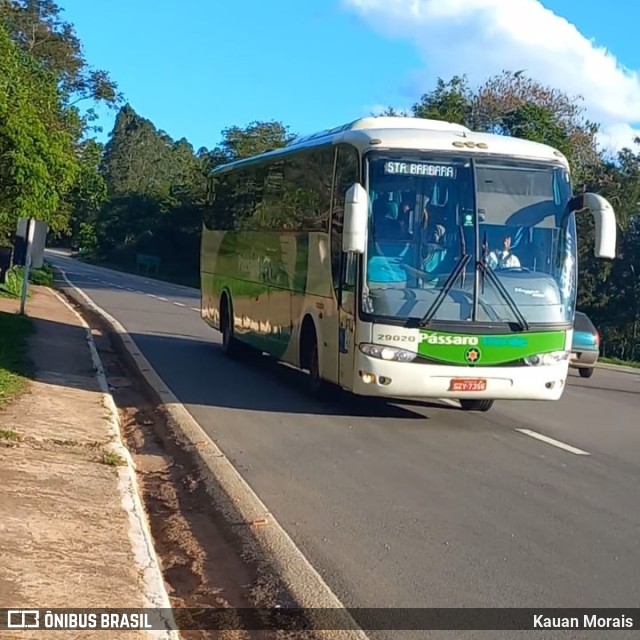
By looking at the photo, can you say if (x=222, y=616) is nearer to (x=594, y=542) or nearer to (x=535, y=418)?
(x=594, y=542)

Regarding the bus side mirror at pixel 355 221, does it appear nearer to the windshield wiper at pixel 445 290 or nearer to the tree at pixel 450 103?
the windshield wiper at pixel 445 290

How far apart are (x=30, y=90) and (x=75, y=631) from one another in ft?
90.4

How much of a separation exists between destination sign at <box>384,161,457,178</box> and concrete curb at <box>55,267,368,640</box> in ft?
12.0

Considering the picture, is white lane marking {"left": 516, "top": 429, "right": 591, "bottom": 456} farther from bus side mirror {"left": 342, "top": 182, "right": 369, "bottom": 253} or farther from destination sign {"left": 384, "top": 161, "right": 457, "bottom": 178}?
destination sign {"left": 384, "top": 161, "right": 457, "bottom": 178}

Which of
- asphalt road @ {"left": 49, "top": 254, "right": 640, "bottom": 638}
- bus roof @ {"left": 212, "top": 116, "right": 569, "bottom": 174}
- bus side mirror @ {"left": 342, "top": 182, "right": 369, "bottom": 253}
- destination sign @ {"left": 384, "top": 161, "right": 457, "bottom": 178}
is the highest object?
bus roof @ {"left": 212, "top": 116, "right": 569, "bottom": 174}

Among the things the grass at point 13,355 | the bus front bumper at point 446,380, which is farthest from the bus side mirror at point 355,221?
the grass at point 13,355

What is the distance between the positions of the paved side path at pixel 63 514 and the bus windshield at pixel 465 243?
3.59 m

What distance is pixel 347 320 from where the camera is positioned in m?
12.2

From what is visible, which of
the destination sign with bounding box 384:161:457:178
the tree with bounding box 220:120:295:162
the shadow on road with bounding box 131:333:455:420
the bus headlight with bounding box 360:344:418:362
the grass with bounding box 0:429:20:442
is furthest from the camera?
the tree with bounding box 220:120:295:162

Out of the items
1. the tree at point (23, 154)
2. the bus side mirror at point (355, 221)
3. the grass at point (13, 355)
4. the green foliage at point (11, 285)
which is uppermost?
the tree at point (23, 154)

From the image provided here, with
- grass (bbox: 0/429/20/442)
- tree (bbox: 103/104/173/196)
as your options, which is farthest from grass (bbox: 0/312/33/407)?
tree (bbox: 103/104/173/196)

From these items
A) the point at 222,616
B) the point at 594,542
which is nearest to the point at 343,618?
the point at 222,616

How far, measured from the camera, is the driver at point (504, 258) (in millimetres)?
11789

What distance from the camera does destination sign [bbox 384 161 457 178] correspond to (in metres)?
11.9
